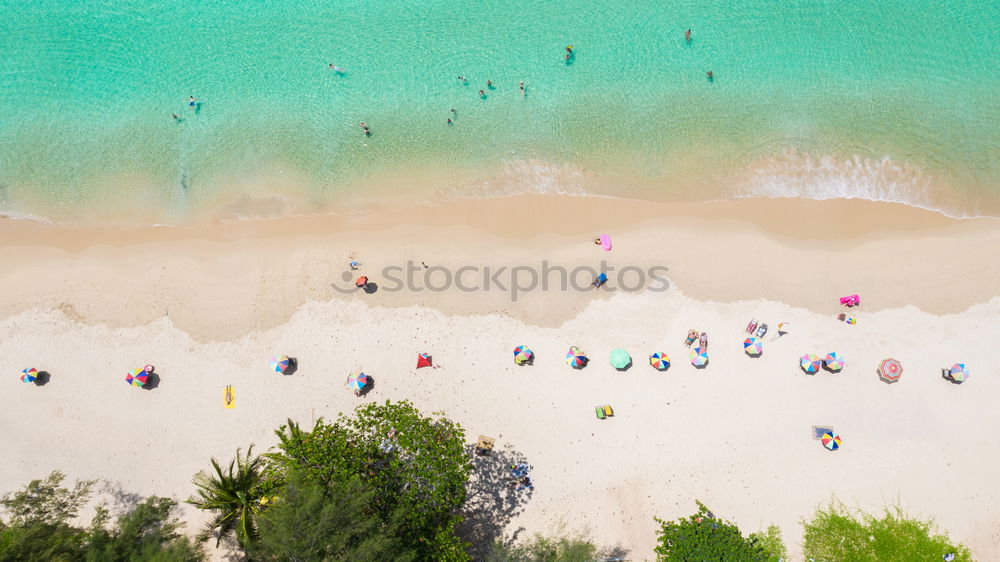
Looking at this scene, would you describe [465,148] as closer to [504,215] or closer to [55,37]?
[504,215]

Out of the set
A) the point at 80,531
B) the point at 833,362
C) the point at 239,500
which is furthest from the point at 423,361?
the point at 833,362

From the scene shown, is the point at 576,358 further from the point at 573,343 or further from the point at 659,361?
the point at 659,361

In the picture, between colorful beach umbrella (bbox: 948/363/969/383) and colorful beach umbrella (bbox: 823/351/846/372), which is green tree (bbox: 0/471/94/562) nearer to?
colorful beach umbrella (bbox: 823/351/846/372)

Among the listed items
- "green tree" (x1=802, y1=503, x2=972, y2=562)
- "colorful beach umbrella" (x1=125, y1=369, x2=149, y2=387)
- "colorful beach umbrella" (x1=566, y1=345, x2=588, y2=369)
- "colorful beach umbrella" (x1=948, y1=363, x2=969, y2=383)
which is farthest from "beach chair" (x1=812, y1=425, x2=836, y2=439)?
"colorful beach umbrella" (x1=125, y1=369, x2=149, y2=387)

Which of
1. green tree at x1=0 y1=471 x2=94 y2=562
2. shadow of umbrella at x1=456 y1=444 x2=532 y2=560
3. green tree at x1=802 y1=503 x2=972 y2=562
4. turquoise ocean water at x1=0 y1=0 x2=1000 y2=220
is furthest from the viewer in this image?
turquoise ocean water at x1=0 y1=0 x2=1000 y2=220

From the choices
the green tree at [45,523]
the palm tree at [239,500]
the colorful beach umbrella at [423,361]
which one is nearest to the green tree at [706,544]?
the colorful beach umbrella at [423,361]

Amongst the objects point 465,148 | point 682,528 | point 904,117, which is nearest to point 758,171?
point 904,117

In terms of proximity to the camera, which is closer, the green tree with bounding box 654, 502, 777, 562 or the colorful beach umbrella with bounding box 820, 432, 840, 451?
the green tree with bounding box 654, 502, 777, 562
